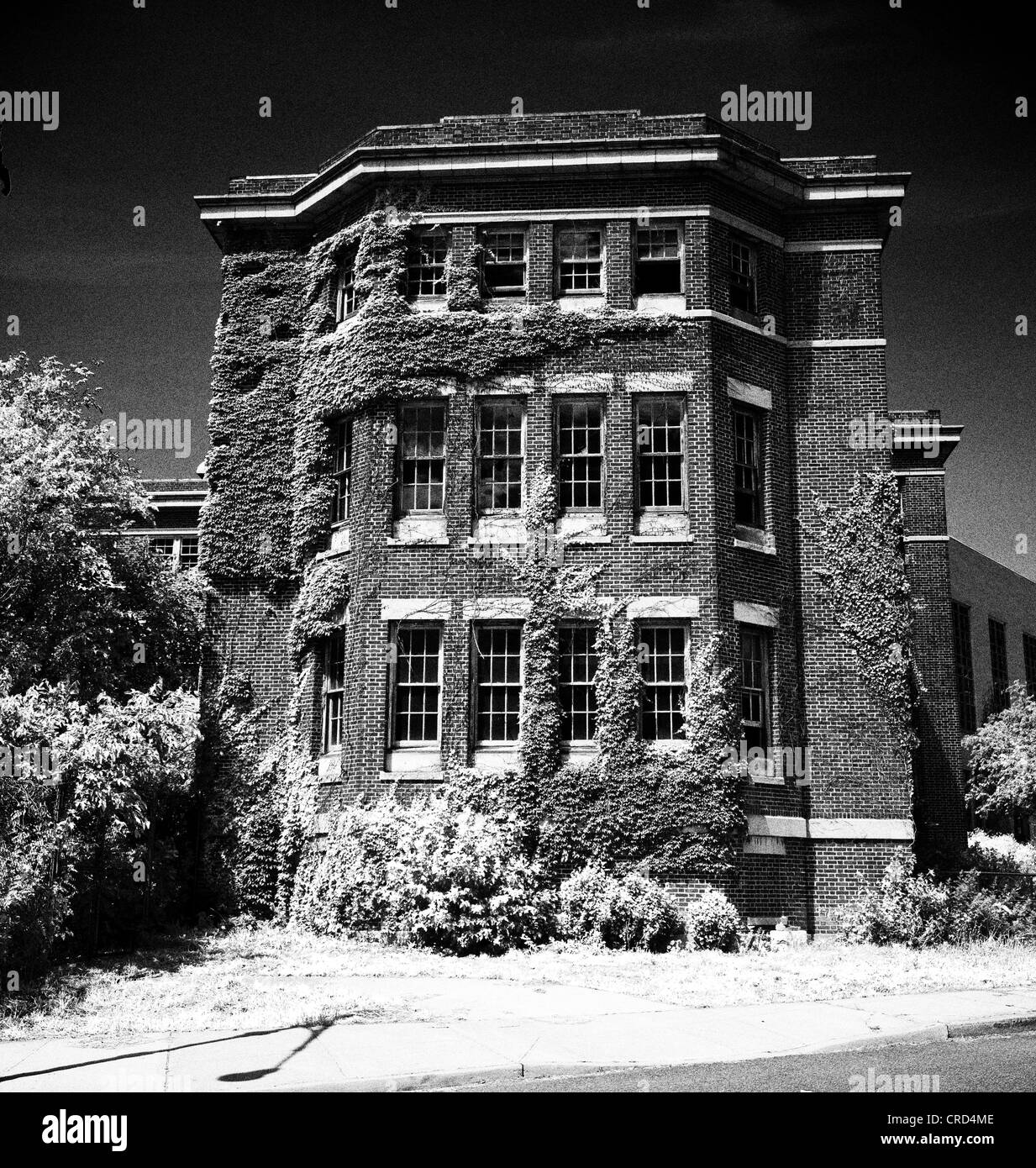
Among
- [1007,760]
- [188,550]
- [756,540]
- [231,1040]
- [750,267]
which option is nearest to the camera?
[231,1040]

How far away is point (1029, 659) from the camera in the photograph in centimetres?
4762

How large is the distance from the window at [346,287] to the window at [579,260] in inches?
167

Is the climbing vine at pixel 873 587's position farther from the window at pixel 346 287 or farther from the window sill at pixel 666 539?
the window at pixel 346 287

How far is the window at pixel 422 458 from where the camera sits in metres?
24.0

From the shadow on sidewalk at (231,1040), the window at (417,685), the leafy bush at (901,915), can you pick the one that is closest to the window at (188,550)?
the window at (417,685)

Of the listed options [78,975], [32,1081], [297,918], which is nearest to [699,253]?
[297,918]

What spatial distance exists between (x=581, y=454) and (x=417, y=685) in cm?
→ 526

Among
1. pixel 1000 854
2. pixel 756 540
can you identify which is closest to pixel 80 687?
pixel 756 540

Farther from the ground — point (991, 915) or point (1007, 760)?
point (1007, 760)

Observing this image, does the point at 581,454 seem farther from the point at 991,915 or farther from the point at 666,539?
the point at 991,915

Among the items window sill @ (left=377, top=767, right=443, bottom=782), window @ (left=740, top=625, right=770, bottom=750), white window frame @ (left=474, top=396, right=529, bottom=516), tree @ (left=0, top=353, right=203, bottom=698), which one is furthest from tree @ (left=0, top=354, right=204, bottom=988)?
window @ (left=740, top=625, right=770, bottom=750)

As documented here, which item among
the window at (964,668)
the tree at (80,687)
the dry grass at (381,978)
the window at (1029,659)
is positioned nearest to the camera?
the dry grass at (381,978)

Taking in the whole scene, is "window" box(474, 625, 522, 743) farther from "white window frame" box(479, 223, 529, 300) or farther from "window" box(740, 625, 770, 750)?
"white window frame" box(479, 223, 529, 300)

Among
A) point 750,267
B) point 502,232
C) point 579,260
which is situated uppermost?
point 502,232
